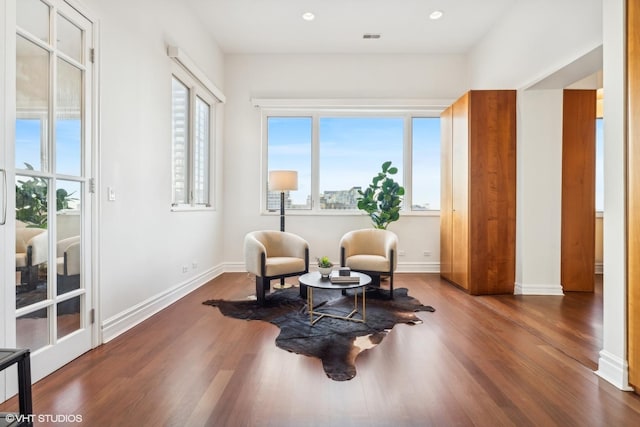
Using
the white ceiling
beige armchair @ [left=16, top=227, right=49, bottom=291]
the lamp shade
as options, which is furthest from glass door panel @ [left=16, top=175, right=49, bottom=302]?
the white ceiling

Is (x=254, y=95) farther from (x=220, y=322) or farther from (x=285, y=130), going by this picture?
(x=220, y=322)

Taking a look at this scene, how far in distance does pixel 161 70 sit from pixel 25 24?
1.66m

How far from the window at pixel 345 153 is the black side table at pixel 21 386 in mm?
4611

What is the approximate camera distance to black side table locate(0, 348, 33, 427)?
4.18 feet

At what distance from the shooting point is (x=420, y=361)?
96.1 inches

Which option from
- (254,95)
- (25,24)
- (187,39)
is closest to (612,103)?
(25,24)

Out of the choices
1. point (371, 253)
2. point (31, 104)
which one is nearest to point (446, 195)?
point (371, 253)

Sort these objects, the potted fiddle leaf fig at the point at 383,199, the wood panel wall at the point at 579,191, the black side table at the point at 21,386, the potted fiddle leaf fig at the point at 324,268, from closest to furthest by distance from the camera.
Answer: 1. the black side table at the point at 21,386
2. the potted fiddle leaf fig at the point at 324,268
3. the wood panel wall at the point at 579,191
4. the potted fiddle leaf fig at the point at 383,199

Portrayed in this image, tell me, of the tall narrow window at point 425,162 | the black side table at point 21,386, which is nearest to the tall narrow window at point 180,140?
the black side table at point 21,386

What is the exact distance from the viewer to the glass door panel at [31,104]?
2.01 meters

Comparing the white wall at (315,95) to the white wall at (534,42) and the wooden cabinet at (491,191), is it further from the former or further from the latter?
the wooden cabinet at (491,191)

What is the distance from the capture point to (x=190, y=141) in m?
4.60

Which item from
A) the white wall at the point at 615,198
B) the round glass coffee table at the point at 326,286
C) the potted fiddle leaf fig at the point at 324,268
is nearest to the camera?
the white wall at the point at 615,198

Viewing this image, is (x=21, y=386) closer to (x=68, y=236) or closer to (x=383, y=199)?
(x=68, y=236)
